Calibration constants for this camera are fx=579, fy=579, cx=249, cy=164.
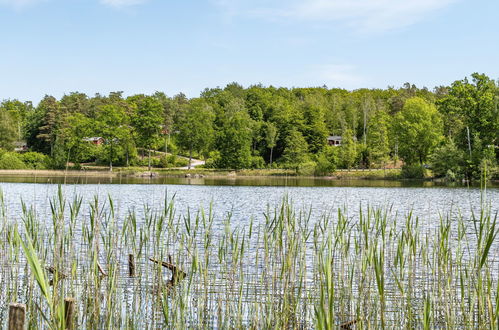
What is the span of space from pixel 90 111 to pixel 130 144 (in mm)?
21833

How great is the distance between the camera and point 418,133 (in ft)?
227

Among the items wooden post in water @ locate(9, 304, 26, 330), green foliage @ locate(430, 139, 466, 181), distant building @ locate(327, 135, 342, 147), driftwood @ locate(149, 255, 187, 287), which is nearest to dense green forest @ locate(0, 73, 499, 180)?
green foliage @ locate(430, 139, 466, 181)

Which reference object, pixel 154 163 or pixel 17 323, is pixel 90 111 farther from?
pixel 17 323

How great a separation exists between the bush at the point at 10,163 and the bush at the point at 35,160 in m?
1.84

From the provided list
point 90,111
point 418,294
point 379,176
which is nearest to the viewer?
point 418,294

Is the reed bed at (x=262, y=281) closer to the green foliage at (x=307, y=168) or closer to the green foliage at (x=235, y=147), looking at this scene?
the green foliage at (x=307, y=168)

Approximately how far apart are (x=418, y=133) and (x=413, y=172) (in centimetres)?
816

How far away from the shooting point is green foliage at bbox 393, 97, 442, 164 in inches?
2697

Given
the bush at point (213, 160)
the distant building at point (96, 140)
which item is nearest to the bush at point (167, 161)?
the bush at point (213, 160)

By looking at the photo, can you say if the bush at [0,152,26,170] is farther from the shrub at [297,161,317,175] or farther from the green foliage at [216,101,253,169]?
the shrub at [297,161,317,175]

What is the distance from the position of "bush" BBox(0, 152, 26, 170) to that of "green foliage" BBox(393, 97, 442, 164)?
47101mm

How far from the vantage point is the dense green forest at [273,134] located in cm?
5831

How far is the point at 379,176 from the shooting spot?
66.2 m

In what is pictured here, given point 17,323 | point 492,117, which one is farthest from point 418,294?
point 492,117
